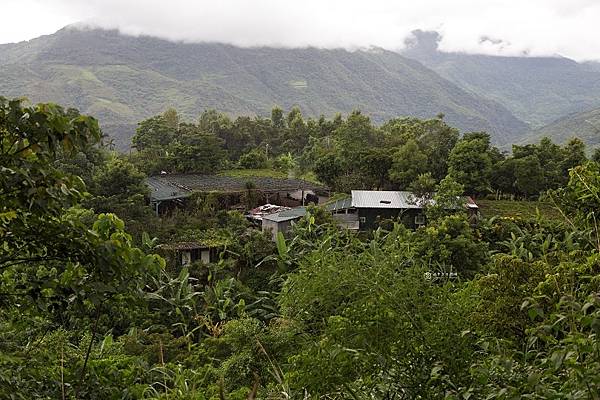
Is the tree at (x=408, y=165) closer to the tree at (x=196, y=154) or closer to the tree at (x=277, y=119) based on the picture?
the tree at (x=196, y=154)

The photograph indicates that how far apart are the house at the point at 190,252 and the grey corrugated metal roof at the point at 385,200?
4.98m

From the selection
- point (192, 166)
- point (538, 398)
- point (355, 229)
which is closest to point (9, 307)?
point (538, 398)

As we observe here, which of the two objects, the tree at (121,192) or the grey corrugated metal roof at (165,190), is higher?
the tree at (121,192)

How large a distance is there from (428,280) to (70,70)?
94297mm

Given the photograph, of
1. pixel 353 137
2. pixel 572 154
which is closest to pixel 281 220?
pixel 353 137

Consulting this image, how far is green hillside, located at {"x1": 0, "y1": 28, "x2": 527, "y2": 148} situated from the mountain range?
194 millimetres

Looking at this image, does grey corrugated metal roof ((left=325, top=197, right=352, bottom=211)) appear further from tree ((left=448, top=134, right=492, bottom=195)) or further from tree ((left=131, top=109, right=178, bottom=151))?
tree ((left=131, top=109, right=178, bottom=151))

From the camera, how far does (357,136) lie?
2444 centimetres

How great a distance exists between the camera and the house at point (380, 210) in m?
18.0

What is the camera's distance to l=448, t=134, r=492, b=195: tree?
802 inches

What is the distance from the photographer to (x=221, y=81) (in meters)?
102

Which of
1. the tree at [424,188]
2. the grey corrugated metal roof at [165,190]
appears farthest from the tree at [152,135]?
the tree at [424,188]

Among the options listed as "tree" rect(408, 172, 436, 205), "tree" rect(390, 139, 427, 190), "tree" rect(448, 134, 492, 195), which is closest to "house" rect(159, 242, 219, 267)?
"tree" rect(408, 172, 436, 205)

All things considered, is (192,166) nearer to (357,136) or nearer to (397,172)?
(357,136)
